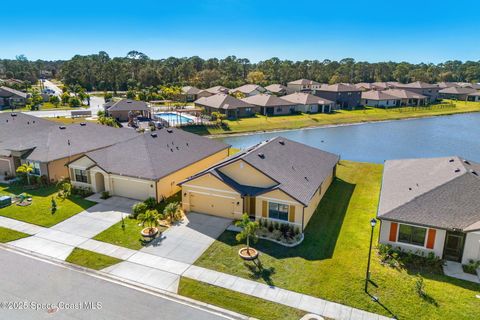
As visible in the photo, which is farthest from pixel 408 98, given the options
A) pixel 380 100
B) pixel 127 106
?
pixel 127 106

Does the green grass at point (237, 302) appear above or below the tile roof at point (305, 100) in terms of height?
below

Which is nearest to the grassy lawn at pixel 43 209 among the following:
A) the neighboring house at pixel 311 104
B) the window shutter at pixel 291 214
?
the window shutter at pixel 291 214

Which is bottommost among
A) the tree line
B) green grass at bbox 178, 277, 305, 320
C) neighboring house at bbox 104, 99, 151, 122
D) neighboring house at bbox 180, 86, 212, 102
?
green grass at bbox 178, 277, 305, 320

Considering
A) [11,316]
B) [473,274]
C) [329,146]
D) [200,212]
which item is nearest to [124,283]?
[11,316]

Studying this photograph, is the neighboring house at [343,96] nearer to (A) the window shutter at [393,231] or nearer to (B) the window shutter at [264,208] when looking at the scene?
(B) the window shutter at [264,208]

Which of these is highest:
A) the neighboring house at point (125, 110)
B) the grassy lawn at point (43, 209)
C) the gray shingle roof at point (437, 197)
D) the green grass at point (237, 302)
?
the neighboring house at point (125, 110)

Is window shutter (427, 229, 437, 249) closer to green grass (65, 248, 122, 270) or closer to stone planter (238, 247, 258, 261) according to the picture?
stone planter (238, 247, 258, 261)

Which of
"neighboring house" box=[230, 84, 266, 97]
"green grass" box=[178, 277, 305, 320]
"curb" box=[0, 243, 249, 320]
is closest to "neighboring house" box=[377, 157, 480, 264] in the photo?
"green grass" box=[178, 277, 305, 320]

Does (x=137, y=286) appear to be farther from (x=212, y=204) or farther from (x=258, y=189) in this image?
(x=258, y=189)
